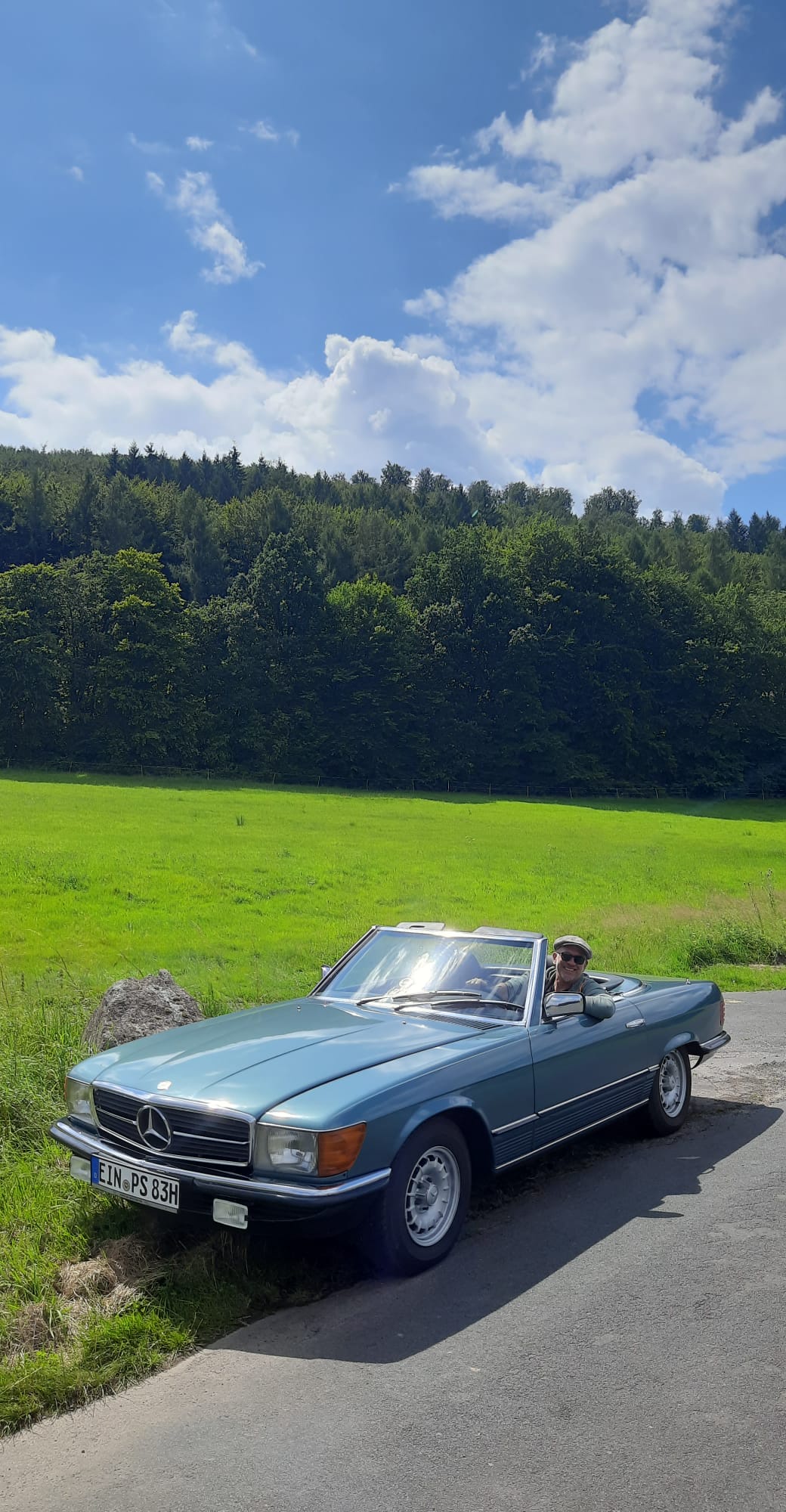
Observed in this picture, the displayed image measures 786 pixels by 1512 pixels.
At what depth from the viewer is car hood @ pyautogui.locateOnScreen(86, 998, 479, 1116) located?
4875 mm

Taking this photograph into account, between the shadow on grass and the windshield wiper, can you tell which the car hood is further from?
the shadow on grass

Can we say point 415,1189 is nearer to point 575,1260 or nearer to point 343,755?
point 575,1260

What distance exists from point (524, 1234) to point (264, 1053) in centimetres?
163

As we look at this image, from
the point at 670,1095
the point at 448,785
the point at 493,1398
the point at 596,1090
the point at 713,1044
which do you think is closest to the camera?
the point at 493,1398

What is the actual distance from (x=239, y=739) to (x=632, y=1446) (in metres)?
66.0

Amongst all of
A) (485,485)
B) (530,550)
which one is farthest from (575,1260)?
(485,485)

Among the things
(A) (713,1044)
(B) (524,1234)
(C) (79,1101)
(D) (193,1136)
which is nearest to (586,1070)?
(B) (524,1234)

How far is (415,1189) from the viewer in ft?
16.2

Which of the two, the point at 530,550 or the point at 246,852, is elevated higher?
the point at 530,550

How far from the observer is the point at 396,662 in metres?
73.9

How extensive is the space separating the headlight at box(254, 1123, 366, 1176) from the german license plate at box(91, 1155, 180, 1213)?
0.45 metres

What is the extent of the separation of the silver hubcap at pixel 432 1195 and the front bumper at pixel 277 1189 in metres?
0.36

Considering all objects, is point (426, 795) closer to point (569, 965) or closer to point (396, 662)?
point (396, 662)

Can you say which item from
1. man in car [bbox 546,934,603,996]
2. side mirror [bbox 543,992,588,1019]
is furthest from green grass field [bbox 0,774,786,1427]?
man in car [bbox 546,934,603,996]
